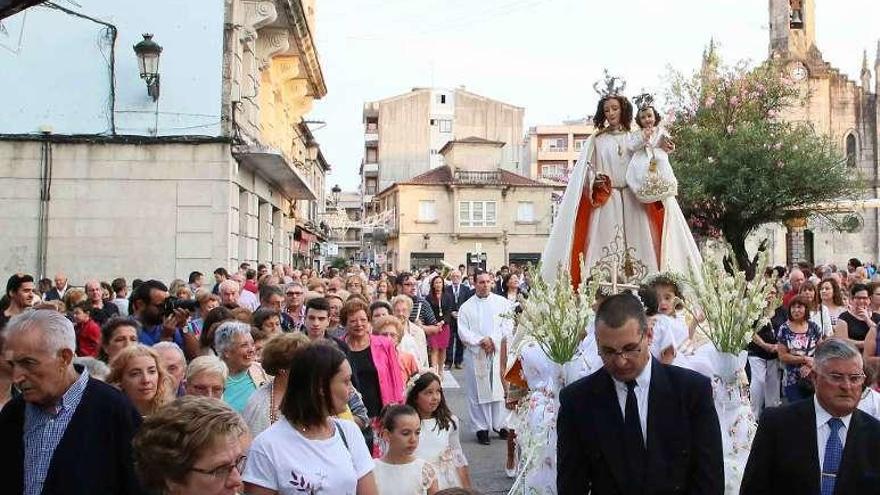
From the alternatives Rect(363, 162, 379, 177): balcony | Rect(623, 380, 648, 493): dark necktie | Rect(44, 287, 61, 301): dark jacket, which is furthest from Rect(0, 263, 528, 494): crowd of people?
Rect(363, 162, 379, 177): balcony

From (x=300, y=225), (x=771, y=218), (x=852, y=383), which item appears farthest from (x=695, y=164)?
(x=852, y=383)

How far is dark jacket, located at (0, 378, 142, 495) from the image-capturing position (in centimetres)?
374

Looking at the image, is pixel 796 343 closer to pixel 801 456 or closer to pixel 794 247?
pixel 801 456

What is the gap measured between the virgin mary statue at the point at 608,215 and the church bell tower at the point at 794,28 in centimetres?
4996

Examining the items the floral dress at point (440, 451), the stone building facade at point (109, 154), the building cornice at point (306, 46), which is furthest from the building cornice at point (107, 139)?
the floral dress at point (440, 451)

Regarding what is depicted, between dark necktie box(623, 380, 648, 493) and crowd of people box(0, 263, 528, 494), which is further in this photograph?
dark necktie box(623, 380, 648, 493)

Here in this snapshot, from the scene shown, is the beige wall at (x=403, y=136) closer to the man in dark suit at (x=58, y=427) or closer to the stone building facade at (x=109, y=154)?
the stone building facade at (x=109, y=154)

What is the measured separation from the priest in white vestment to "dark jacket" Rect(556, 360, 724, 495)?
6.70m

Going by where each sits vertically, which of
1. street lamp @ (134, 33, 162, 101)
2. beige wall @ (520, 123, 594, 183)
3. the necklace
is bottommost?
the necklace

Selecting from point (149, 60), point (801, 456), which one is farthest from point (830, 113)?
point (801, 456)

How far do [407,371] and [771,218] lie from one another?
2745 cm

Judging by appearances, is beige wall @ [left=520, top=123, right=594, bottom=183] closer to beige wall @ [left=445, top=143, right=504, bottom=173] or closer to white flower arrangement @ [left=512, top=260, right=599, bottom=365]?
beige wall @ [left=445, top=143, right=504, bottom=173]

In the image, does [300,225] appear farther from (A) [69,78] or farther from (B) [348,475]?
(B) [348,475]

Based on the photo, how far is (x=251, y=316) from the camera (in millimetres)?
7805
